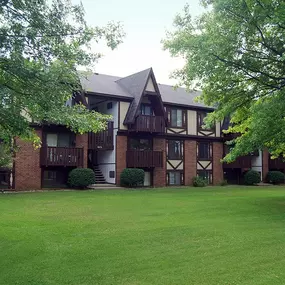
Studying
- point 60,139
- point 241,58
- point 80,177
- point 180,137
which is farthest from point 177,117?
point 241,58

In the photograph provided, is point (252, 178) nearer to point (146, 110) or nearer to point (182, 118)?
point (182, 118)

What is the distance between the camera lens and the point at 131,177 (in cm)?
2680

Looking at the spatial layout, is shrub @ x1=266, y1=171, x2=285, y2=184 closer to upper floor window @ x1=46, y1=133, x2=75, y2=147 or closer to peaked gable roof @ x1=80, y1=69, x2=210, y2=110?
peaked gable roof @ x1=80, y1=69, x2=210, y2=110

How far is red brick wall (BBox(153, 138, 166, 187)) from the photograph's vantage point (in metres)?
30.0

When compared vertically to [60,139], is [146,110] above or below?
above

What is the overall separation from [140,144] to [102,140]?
3606mm

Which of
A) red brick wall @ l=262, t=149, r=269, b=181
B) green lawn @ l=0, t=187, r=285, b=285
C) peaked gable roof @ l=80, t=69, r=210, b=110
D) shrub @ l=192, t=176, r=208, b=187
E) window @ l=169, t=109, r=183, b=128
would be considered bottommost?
green lawn @ l=0, t=187, r=285, b=285

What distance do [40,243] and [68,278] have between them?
2638mm

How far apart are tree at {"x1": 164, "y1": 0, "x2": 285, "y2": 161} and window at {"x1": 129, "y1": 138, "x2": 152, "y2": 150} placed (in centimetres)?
1228

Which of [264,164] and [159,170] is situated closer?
[159,170]

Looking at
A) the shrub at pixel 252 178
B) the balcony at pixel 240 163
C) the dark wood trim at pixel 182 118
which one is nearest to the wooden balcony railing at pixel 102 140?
the dark wood trim at pixel 182 118

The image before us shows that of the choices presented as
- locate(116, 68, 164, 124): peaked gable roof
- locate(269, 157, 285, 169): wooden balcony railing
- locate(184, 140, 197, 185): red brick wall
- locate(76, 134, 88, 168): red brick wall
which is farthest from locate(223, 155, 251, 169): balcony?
locate(76, 134, 88, 168): red brick wall

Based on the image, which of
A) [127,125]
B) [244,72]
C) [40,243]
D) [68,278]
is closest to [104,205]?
[40,243]

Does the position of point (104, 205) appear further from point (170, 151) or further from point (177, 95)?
point (177, 95)
